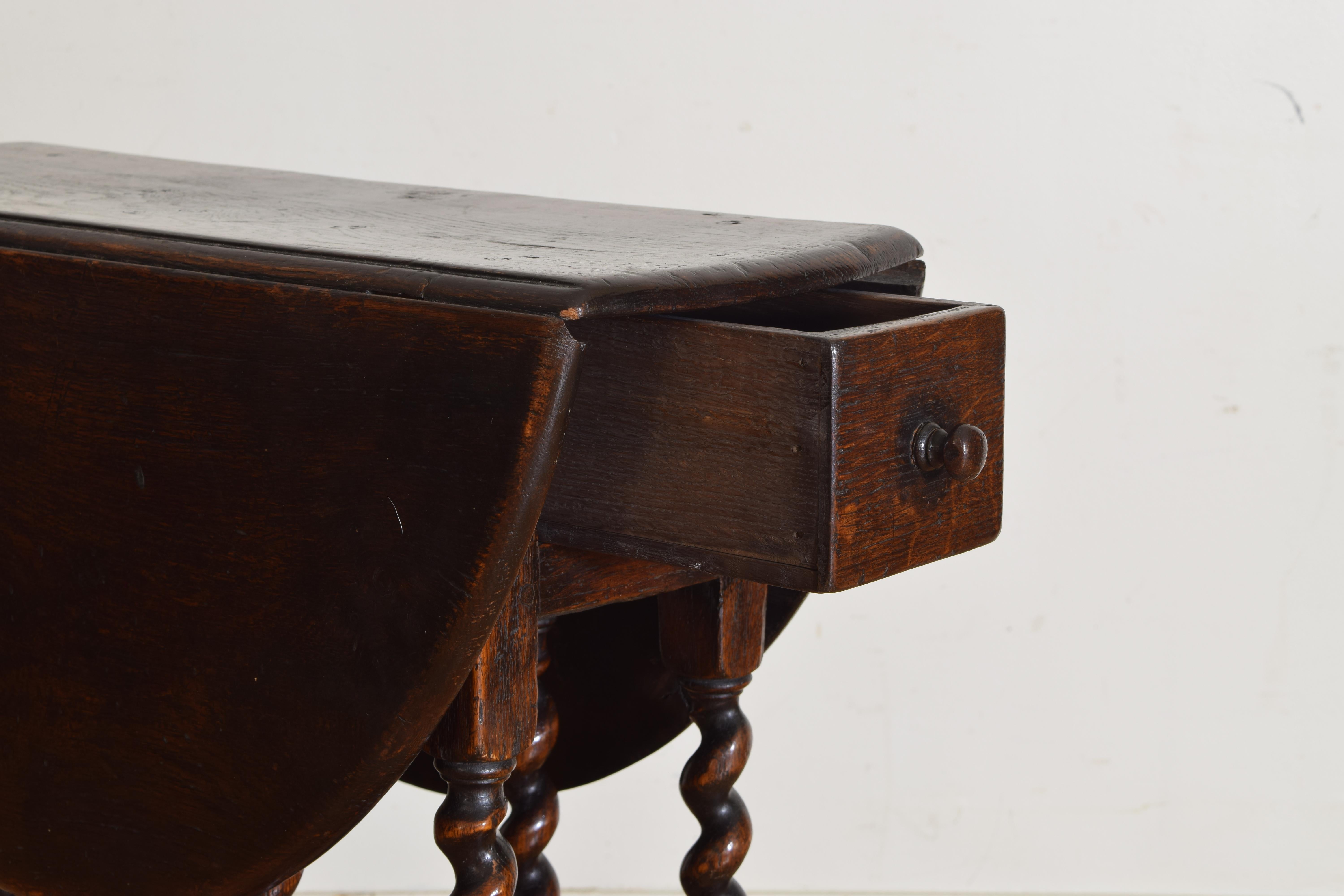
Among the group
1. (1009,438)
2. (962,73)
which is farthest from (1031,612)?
(962,73)

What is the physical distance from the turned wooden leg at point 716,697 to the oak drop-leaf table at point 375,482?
0.12 metres

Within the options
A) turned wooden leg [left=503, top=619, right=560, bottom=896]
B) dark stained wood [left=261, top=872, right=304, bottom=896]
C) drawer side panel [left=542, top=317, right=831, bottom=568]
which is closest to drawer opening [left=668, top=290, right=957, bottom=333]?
drawer side panel [left=542, top=317, right=831, bottom=568]

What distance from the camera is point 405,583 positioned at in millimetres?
917

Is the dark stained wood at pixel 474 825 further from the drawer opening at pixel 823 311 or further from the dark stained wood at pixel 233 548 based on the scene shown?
the drawer opening at pixel 823 311

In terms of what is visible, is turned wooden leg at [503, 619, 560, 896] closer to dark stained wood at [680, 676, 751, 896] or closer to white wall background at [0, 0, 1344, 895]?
dark stained wood at [680, 676, 751, 896]

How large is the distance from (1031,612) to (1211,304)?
0.48m

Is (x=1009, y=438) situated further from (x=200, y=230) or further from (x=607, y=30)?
(x=200, y=230)

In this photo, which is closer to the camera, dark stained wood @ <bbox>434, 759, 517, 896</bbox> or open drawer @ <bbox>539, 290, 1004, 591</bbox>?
open drawer @ <bbox>539, 290, 1004, 591</bbox>

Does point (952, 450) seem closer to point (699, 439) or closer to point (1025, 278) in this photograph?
point (699, 439)

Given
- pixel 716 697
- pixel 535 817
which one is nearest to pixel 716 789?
pixel 716 697

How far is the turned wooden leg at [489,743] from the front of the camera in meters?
1.02

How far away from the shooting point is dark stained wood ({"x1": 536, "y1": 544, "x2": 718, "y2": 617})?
1.06 meters

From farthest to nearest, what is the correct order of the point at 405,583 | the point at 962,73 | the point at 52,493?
the point at 962,73
the point at 52,493
the point at 405,583

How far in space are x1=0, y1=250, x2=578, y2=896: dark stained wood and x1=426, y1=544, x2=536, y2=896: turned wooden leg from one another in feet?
0.11
